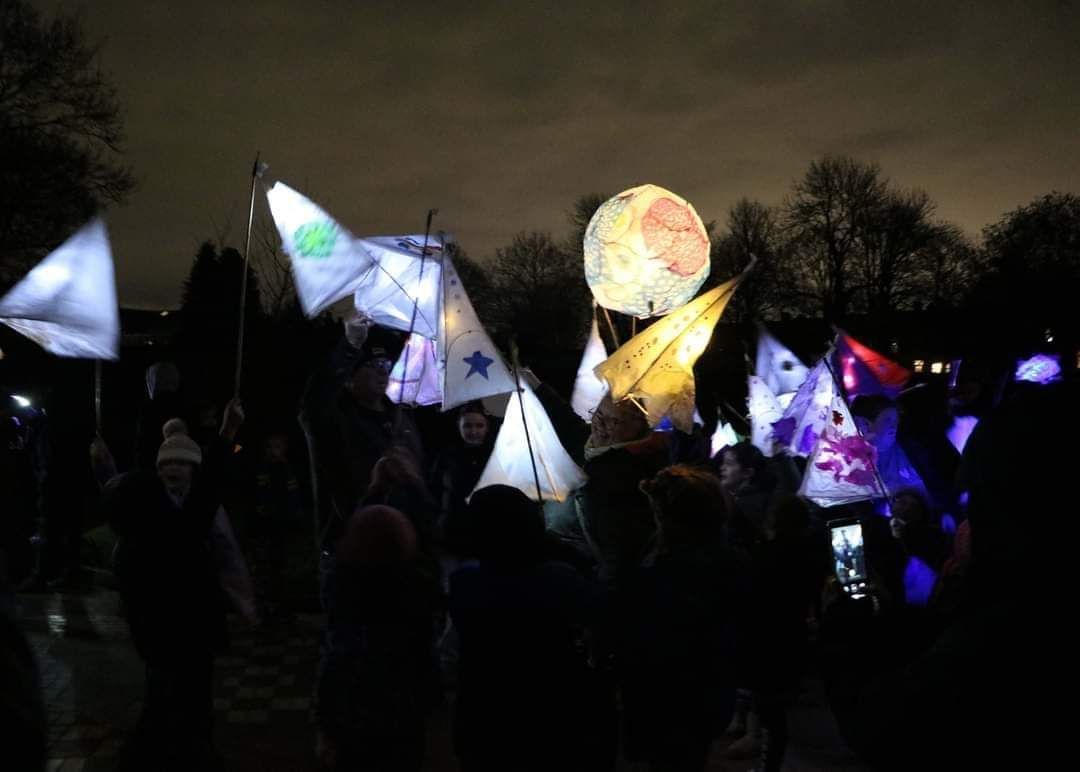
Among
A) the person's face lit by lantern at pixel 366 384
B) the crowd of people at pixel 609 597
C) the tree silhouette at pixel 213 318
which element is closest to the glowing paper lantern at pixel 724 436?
the crowd of people at pixel 609 597

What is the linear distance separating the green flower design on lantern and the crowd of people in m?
0.53

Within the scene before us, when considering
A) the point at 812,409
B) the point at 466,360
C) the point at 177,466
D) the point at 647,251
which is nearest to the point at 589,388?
the point at 647,251

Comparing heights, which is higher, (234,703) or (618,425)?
(618,425)

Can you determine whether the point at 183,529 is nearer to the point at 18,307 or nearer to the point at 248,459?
the point at 18,307

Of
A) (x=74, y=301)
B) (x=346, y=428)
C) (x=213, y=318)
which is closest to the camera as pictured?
(x=74, y=301)

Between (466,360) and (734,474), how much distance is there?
2.25m

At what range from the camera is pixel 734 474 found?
19.3 feet

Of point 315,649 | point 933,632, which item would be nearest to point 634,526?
point 933,632

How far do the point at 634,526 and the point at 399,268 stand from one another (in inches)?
118

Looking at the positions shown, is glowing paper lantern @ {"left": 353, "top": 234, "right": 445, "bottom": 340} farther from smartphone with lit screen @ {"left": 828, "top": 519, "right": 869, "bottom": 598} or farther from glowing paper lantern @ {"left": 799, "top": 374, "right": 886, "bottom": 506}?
smartphone with lit screen @ {"left": 828, "top": 519, "right": 869, "bottom": 598}

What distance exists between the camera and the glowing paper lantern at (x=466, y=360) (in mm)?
5199

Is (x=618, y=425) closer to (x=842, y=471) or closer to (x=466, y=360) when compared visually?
(x=466, y=360)

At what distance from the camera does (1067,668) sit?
147 centimetres

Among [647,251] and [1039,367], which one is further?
[647,251]
